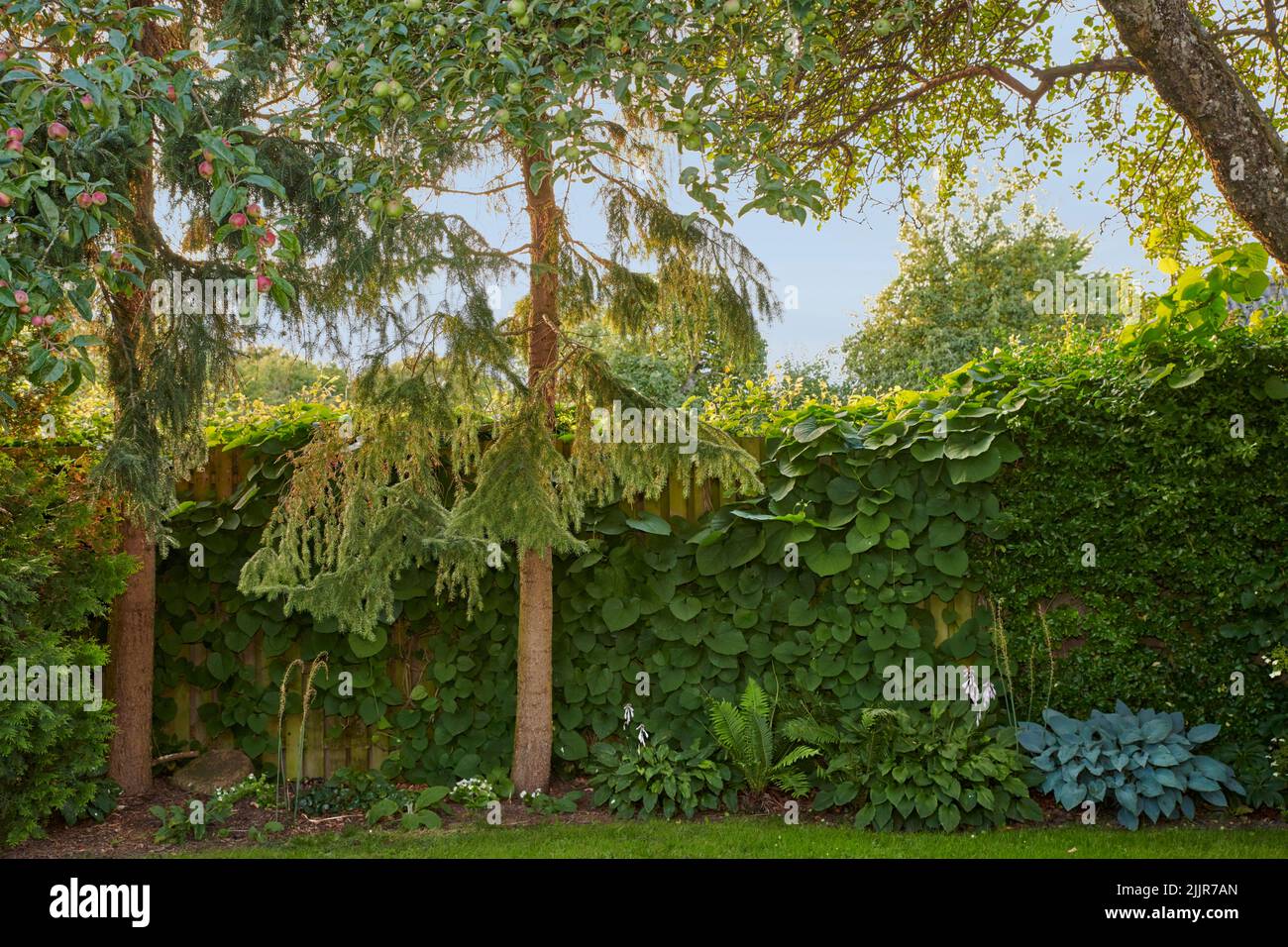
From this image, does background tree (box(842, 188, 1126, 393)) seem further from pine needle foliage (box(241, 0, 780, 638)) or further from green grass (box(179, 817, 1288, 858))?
green grass (box(179, 817, 1288, 858))

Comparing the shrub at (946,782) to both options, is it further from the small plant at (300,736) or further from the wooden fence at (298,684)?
the small plant at (300,736)

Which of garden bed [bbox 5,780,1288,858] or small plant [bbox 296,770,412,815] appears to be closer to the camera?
garden bed [bbox 5,780,1288,858]

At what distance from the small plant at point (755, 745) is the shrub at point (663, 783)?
0.13 m

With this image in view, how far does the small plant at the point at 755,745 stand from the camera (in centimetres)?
494

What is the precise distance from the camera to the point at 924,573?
517cm

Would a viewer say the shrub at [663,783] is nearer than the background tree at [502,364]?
No

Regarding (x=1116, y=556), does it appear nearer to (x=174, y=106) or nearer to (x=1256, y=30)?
(x=1256, y=30)

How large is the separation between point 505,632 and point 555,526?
1.28 m

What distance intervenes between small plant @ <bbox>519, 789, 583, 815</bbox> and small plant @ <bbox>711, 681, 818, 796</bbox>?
0.81 m

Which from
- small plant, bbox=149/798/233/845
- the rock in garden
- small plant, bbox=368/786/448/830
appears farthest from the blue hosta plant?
the rock in garden

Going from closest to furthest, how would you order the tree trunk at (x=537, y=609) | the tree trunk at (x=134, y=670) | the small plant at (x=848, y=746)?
1. the small plant at (x=848, y=746)
2. the tree trunk at (x=537, y=609)
3. the tree trunk at (x=134, y=670)

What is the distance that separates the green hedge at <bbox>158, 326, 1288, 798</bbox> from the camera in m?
4.84

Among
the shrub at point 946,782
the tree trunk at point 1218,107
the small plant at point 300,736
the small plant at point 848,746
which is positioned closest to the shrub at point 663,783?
the small plant at point 848,746

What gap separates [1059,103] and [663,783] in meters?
5.87
